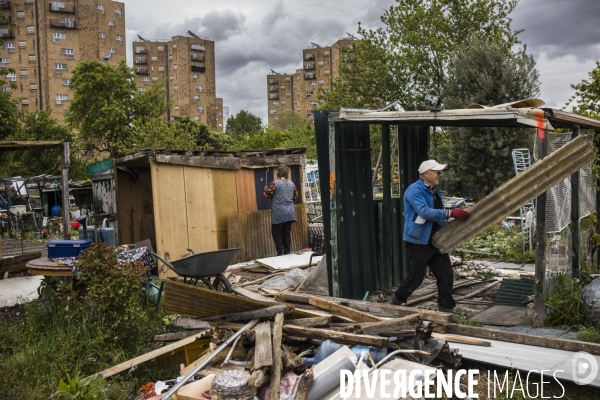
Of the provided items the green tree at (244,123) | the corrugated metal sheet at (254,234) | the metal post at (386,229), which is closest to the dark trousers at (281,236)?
the corrugated metal sheet at (254,234)

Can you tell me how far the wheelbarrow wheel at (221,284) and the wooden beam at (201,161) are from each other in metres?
3.77

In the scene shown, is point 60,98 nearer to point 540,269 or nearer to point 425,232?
point 425,232

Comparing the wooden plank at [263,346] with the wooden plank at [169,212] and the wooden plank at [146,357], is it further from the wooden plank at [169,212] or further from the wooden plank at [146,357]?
the wooden plank at [169,212]

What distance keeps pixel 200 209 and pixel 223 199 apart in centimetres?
75

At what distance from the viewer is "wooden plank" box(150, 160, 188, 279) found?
434 inches

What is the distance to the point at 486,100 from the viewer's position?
24859mm

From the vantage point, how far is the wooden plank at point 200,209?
1170 cm

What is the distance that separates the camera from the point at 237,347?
17.9 ft

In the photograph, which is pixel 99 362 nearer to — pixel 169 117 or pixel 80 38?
pixel 80 38

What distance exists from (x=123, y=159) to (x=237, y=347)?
24.8 ft

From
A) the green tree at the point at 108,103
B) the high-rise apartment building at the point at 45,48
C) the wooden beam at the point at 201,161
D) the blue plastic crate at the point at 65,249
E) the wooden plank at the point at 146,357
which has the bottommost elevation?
the wooden plank at the point at 146,357

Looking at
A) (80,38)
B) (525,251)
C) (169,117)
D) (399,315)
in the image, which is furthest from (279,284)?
(169,117)

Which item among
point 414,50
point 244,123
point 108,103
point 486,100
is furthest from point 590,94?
point 244,123

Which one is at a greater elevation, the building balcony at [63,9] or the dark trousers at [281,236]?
the building balcony at [63,9]
